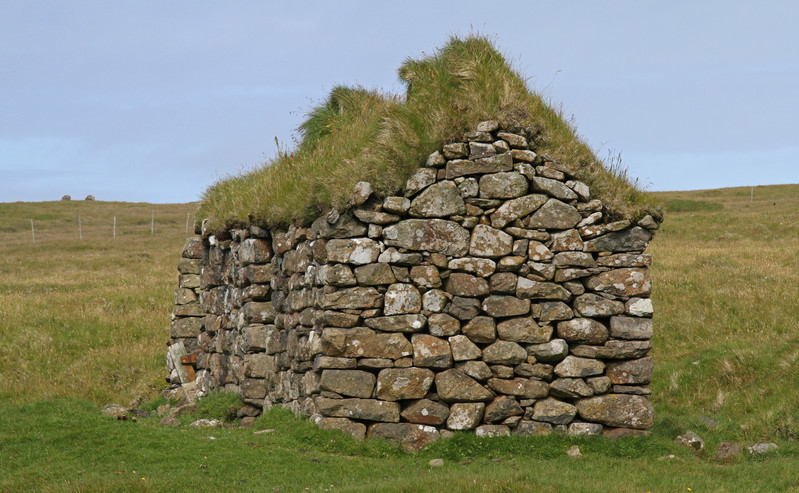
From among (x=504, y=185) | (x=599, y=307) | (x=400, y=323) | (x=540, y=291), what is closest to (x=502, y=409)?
(x=540, y=291)

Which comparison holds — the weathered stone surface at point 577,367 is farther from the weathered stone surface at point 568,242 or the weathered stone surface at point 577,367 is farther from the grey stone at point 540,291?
the weathered stone surface at point 568,242

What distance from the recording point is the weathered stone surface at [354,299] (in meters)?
9.29

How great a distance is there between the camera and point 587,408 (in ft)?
29.7

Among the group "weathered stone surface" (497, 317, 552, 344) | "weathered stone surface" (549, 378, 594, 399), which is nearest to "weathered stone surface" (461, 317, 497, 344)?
"weathered stone surface" (497, 317, 552, 344)

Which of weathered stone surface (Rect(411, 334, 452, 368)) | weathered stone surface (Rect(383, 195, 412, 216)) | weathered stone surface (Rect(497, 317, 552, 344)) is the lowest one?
weathered stone surface (Rect(411, 334, 452, 368))

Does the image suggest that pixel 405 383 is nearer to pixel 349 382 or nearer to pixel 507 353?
pixel 349 382

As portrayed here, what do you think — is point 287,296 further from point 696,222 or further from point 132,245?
point 132,245

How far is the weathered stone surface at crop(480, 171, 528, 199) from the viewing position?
9258mm

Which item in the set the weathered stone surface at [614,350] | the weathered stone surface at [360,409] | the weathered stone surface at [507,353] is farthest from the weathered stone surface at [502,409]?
the weathered stone surface at [360,409]

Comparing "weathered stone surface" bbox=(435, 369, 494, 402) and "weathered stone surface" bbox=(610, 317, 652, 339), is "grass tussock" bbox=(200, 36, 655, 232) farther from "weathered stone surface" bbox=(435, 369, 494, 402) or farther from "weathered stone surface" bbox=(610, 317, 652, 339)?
"weathered stone surface" bbox=(435, 369, 494, 402)

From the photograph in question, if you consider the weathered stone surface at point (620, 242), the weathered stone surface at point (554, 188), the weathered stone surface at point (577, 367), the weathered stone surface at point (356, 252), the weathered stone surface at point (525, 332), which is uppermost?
the weathered stone surface at point (554, 188)

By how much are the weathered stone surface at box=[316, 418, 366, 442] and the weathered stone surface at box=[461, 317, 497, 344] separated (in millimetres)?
1754

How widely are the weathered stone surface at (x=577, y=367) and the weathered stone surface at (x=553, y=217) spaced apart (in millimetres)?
1629

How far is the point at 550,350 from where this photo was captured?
9023 mm
